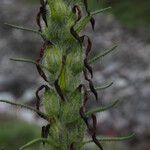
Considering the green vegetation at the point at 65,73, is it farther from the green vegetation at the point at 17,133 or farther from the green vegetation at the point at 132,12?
the green vegetation at the point at 132,12

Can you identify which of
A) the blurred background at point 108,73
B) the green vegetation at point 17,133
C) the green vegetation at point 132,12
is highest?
the green vegetation at point 132,12

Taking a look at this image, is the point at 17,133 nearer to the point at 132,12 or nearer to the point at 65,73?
the point at 132,12

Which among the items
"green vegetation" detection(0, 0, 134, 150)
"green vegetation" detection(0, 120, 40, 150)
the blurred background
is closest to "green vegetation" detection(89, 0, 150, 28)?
the blurred background

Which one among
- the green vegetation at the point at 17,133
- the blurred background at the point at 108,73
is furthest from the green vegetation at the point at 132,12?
the green vegetation at the point at 17,133

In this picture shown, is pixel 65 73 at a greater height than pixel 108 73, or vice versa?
pixel 108 73

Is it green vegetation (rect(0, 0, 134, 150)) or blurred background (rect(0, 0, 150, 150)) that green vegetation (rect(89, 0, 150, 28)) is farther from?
green vegetation (rect(0, 0, 134, 150))

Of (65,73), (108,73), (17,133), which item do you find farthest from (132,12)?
(65,73)

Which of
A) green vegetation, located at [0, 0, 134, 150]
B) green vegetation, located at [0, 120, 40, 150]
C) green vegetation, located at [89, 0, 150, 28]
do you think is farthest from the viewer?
green vegetation, located at [89, 0, 150, 28]

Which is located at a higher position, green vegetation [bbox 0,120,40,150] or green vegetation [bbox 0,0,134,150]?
green vegetation [bbox 0,120,40,150]

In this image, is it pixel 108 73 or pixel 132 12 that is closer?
pixel 108 73

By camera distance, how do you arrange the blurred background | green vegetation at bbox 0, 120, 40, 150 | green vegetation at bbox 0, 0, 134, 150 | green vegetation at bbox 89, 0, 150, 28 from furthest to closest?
green vegetation at bbox 89, 0, 150, 28
the blurred background
green vegetation at bbox 0, 120, 40, 150
green vegetation at bbox 0, 0, 134, 150
